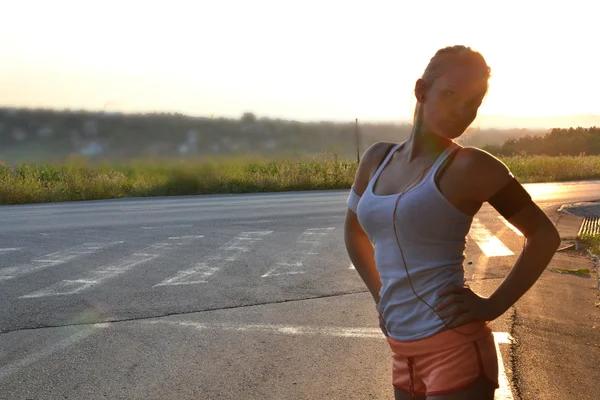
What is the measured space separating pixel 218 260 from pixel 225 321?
11.9 feet

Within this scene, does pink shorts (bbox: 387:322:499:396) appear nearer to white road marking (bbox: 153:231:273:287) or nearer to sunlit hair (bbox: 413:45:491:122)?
sunlit hair (bbox: 413:45:491:122)

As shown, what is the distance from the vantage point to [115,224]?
15906 mm

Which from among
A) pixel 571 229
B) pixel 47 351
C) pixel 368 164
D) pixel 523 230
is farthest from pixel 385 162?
pixel 571 229

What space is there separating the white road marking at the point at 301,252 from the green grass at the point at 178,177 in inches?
583

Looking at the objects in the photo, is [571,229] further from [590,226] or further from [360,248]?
[360,248]

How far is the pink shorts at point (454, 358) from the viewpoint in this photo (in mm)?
2408

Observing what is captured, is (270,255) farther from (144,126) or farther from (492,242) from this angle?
(144,126)

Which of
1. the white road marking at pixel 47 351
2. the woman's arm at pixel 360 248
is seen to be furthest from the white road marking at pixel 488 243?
the woman's arm at pixel 360 248

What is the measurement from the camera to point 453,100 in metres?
2.51

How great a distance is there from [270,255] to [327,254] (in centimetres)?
81

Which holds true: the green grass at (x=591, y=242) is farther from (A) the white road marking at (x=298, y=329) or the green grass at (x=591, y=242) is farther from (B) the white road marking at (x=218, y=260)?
(A) the white road marking at (x=298, y=329)

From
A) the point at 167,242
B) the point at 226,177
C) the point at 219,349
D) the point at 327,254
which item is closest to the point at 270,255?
the point at 327,254

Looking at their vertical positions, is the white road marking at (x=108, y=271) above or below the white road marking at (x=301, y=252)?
above

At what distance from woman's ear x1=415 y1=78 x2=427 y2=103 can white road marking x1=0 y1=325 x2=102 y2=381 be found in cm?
413
